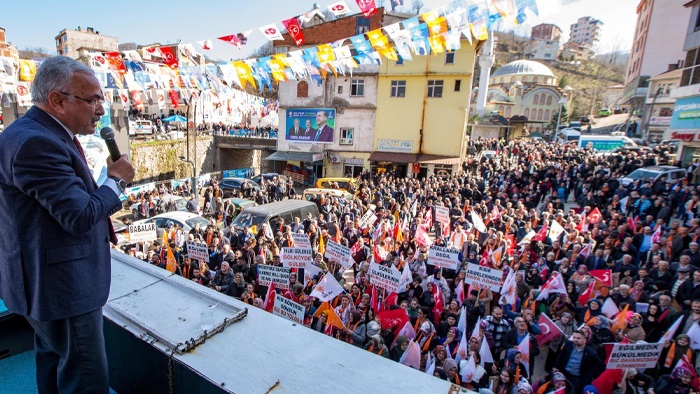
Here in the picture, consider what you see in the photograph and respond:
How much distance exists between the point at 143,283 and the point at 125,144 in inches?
738

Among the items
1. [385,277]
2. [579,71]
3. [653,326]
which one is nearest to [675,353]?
[653,326]

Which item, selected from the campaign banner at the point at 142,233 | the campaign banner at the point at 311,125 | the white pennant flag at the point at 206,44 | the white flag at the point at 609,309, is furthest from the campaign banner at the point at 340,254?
the campaign banner at the point at 311,125

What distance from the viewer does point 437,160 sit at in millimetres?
26031

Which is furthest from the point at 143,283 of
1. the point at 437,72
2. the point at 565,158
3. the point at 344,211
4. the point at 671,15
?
the point at 671,15

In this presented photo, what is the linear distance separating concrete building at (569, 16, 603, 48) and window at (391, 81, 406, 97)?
5131 inches

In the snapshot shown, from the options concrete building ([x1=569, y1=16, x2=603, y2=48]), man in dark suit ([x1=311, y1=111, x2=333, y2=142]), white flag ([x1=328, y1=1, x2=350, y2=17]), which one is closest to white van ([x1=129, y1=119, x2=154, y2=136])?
man in dark suit ([x1=311, y1=111, x2=333, y2=142])

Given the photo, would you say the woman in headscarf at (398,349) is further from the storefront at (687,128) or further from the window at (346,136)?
the window at (346,136)

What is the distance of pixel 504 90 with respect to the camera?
73.2 meters

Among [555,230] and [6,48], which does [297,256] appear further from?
[6,48]

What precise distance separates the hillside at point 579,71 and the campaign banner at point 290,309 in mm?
83874

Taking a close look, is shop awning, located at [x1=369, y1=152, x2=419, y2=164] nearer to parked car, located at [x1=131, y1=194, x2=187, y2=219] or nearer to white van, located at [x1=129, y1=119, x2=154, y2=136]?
parked car, located at [x1=131, y1=194, x2=187, y2=219]

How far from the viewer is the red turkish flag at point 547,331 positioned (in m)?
6.35

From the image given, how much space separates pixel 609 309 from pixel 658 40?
217ft

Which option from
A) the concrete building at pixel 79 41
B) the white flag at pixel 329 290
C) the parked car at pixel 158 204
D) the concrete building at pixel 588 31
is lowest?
the parked car at pixel 158 204
